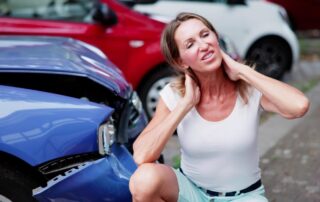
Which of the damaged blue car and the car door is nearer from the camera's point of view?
the damaged blue car

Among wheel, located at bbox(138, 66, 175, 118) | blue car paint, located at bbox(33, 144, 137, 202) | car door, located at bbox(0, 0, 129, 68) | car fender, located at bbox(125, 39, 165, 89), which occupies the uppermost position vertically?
blue car paint, located at bbox(33, 144, 137, 202)

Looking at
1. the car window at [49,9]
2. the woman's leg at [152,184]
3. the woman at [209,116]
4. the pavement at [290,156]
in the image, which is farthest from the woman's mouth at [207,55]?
the car window at [49,9]

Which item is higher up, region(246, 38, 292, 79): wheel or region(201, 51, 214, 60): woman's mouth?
region(201, 51, 214, 60): woman's mouth

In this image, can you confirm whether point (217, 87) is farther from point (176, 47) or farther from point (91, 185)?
point (91, 185)

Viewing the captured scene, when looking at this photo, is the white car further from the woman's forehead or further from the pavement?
the woman's forehead

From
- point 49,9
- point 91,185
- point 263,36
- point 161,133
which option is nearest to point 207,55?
point 161,133

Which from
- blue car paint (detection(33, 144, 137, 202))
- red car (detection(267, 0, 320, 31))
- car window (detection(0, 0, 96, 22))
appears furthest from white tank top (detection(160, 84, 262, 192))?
red car (detection(267, 0, 320, 31))

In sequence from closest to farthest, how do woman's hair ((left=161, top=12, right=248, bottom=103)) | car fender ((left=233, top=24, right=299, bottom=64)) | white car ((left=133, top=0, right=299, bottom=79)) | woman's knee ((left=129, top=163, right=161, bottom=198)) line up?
woman's knee ((left=129, top=163, right=161, bottom=198)), woman's hair ((left=161, top=12, right=248, bottom=103)), white car ((left=133, top=0, right=299, bottom=79)), car fender ((left=233, top=24, right=299, bottom=64))

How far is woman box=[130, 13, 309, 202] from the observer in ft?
9.96

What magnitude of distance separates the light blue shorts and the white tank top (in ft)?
0.13

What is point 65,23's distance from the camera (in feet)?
20.1

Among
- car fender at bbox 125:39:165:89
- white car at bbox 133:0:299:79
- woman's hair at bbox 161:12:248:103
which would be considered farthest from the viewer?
white car at bbox 133:0:299:79

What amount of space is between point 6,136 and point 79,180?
40 cm

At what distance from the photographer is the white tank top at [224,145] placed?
10.1 ft
